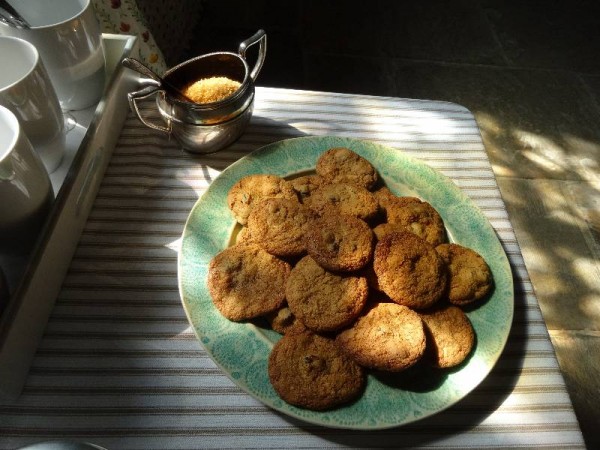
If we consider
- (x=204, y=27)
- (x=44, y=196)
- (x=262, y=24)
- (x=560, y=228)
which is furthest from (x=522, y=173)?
(x=44, y=196)

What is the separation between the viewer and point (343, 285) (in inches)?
27.4

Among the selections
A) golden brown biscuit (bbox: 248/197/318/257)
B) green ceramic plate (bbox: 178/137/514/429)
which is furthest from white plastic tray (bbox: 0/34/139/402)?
golden brown biscuit (bbox: 248/197/318/257)

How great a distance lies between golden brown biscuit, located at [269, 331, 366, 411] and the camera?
621 mm

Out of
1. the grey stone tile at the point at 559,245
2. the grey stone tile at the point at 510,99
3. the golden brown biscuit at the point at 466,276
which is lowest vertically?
the grey stone tile at the point at 559,245

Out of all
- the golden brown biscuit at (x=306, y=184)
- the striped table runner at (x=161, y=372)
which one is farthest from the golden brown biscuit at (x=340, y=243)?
the striped table runner at (x=161, y=372)

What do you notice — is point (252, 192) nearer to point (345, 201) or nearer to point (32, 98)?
point (345, 201)

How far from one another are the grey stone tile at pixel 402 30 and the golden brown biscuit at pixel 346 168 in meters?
1.67

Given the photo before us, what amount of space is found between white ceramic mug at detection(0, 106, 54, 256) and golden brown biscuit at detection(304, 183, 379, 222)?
1.31 feet

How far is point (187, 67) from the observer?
90 cm

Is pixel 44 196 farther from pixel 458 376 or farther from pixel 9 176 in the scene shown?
pixel 458 376

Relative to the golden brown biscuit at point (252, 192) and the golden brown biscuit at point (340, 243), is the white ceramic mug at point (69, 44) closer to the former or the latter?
the golden brown biscuit at point (252, 192)

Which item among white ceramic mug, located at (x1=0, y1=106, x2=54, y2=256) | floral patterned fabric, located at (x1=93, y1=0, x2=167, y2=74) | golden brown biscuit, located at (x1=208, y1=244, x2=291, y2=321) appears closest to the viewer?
white ceramic mug, located at (x1=0, y1=106, x2=54, y2=256)

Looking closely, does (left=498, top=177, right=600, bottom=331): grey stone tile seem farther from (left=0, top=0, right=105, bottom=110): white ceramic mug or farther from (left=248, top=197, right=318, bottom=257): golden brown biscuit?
(left=0, top=0, right=105, bottom=110): white ceramic mug

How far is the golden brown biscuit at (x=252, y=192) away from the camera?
2.59 ft
